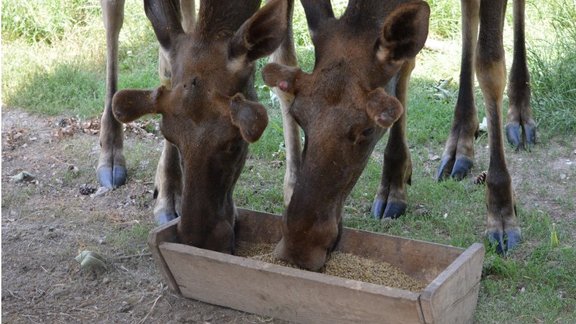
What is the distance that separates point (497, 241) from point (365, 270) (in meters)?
1.12

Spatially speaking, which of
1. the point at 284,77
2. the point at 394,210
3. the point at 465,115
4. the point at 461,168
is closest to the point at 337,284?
the point at 284,77

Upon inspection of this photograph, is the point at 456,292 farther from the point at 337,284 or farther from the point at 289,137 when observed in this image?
the point at 289,137

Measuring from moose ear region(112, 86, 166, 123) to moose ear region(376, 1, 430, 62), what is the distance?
3.67 feet

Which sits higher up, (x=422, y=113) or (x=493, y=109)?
(x=493, y=109)

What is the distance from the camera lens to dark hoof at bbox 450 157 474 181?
681 centimetres

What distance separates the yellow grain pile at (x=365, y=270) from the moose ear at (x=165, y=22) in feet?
4.04

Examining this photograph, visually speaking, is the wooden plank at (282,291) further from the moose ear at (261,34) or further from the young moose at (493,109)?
the young moose at (493,109)

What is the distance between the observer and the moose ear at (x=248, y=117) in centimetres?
Result: 444

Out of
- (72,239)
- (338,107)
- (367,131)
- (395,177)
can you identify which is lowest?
(72,239)

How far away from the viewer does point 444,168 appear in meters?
6.89

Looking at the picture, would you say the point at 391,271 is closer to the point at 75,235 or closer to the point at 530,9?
the point at 75,235

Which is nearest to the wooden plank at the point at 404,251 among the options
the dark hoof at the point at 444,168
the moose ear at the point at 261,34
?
the moose ear at the point at 261,34

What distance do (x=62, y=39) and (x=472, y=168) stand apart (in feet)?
18.0

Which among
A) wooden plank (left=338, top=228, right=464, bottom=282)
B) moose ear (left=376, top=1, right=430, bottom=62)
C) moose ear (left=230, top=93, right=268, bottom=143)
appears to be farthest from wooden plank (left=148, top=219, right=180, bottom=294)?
moose ear (left=376, top=1, right=430, bottom=62)
